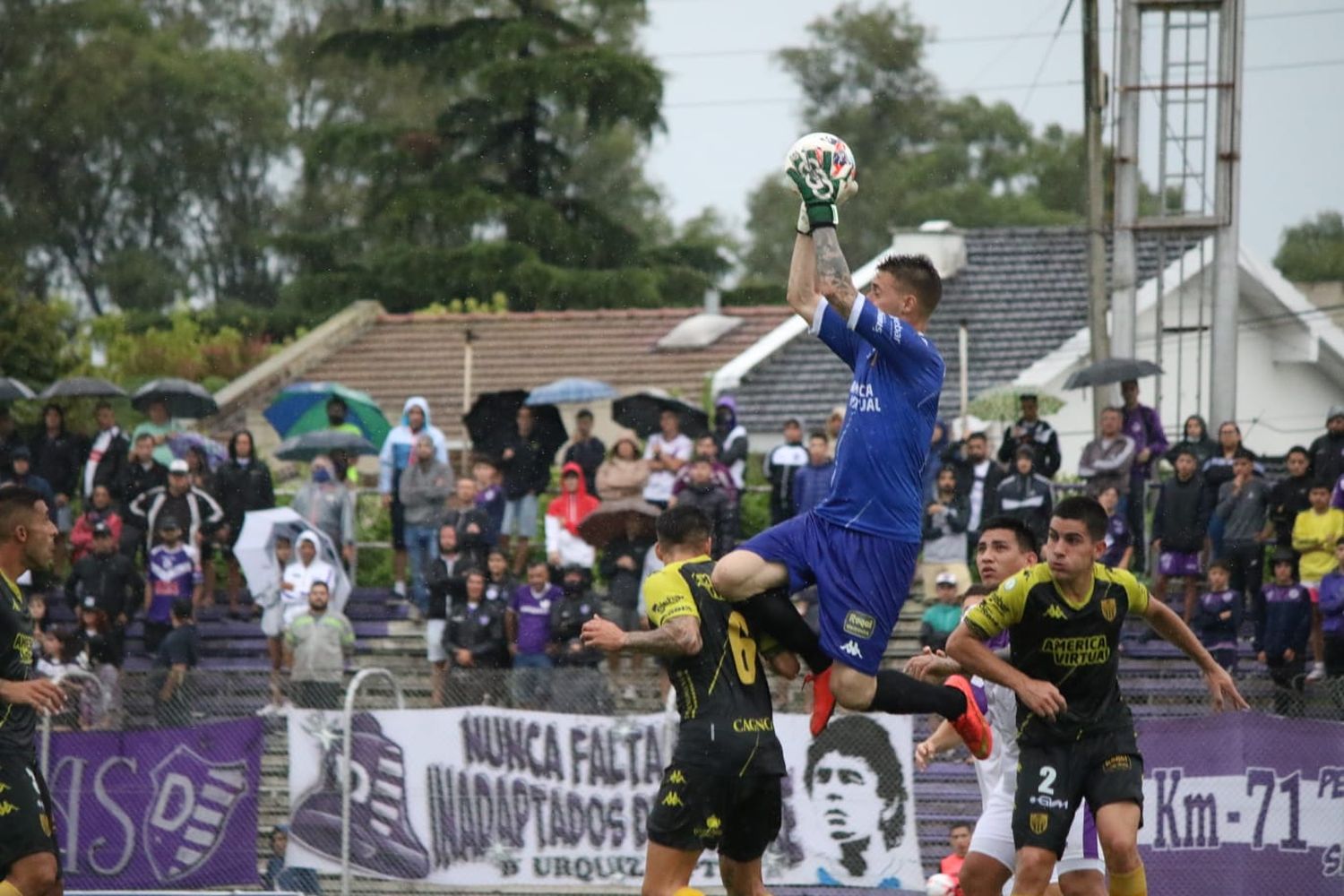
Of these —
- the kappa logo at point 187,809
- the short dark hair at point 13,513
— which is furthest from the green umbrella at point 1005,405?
the short dark hair at point 13,513

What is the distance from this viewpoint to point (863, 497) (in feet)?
28.7

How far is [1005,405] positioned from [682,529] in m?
12.8

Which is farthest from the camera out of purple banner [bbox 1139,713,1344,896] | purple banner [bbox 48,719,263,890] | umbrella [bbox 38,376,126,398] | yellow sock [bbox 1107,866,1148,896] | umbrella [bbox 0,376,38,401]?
umbrella [bbox 38,376,126,398]

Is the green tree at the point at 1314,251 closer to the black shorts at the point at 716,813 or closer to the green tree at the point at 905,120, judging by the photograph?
the green tree at the point at 905,120

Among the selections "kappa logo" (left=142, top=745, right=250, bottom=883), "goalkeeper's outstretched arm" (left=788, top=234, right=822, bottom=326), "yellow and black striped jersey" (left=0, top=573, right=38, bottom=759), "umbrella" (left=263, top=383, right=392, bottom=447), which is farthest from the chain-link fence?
"umbrella" (left=263, top=383, right=392, bottom=447)

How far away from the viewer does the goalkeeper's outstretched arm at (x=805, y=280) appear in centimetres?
845

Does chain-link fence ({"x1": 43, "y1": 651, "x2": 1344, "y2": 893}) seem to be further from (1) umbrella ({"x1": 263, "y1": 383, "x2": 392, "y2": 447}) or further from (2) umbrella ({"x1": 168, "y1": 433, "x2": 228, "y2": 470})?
(1) umbrella ({"x1": 263, "y1": 383, "x2": 392, "y2": 447})

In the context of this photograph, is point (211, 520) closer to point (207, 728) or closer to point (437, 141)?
point (207, 728)

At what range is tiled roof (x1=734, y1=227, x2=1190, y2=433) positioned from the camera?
31.8 metres

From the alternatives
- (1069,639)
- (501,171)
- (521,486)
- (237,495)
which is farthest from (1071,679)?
(501,171)

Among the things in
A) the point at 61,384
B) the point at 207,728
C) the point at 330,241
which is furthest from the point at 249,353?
the point at 207,728

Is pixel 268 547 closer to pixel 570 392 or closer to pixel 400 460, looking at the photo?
pixel 400 460

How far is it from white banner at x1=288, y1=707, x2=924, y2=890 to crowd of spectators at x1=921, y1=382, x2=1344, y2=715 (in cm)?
266

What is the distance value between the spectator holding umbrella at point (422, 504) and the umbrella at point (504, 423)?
587 millimetres
